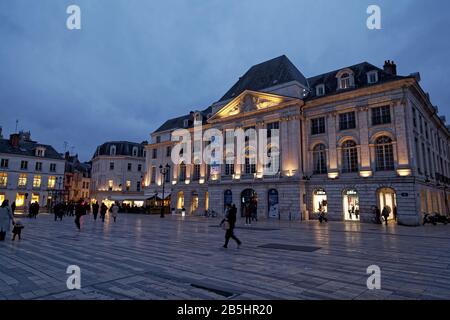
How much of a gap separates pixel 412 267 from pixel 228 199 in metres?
27.8

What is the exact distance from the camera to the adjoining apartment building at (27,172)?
47.9m

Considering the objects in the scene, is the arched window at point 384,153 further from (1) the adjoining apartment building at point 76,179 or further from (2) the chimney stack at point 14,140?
(1) the adjoining apartment building at point 76,179

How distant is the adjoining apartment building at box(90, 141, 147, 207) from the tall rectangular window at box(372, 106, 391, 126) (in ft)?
149

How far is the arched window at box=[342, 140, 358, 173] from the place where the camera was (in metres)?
27.3

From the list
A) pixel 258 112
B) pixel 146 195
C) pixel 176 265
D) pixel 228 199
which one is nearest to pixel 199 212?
pixel 228 199

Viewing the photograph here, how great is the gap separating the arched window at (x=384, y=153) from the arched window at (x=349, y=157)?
6.36ft

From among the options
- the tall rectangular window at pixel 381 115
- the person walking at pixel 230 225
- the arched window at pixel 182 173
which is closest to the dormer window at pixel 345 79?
the tall rectangular window at pixel 381 115

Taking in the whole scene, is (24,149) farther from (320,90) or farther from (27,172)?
(320,90)

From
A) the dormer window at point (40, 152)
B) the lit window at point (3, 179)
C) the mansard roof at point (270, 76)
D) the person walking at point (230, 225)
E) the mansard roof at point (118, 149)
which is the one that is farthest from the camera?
the mansard roof at point (118, 149)

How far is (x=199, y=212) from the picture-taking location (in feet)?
129

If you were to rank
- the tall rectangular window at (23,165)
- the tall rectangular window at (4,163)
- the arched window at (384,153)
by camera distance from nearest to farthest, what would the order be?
the arched window at (384,153), the tall rectangular window at (4,163), the tall rectangular window at (23,165)

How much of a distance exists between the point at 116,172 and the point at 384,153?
49.0 meters

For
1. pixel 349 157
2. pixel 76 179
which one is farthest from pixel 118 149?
pixel 349 157
